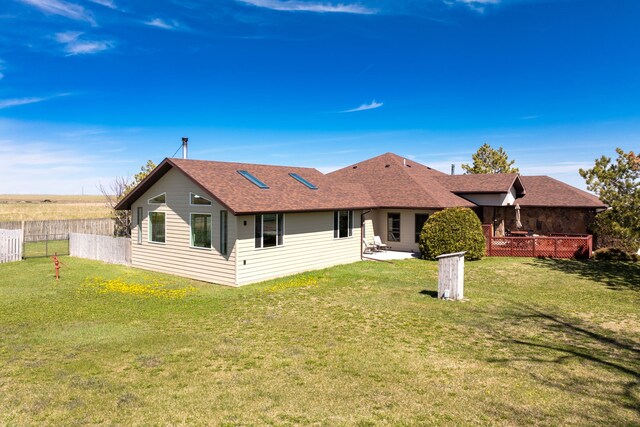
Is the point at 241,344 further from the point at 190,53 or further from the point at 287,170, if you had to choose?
the point at 190,53

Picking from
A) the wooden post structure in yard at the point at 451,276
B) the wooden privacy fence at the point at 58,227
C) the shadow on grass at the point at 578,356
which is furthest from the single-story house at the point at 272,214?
the wooden privacy fence at the point at 58,227

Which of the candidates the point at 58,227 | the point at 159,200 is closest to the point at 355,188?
the point at 159,200

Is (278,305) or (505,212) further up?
(505,212)

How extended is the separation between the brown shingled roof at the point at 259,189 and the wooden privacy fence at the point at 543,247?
324 inches

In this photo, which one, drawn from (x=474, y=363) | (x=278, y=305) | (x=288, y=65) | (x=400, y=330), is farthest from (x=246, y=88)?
(x=474, y=363)

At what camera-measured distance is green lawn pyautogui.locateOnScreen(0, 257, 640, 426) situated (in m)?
6.39

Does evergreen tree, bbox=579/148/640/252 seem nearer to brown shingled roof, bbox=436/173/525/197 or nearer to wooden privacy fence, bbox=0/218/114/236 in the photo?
brown shingled roof, bbox=436/173/525/197

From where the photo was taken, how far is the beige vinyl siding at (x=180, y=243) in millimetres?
16719

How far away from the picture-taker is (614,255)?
22.7 metres

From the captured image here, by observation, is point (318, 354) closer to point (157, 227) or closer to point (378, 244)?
point (157, 227)

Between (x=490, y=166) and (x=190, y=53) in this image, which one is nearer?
(x=190, y=53)

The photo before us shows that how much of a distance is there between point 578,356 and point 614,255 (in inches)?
692

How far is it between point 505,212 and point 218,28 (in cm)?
2377

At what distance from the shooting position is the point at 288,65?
30844 millimetres
